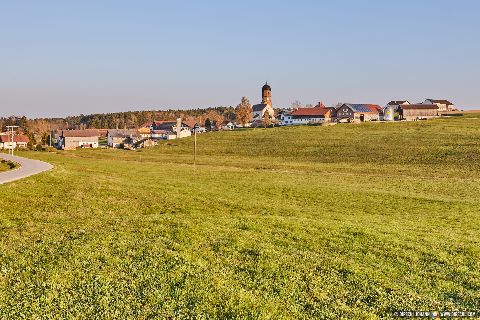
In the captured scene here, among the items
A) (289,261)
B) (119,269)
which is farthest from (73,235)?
(289,261)

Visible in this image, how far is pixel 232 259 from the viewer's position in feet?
52.2

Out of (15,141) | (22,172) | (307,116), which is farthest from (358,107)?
(22,172)

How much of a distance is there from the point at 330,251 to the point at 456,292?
5.27 metres

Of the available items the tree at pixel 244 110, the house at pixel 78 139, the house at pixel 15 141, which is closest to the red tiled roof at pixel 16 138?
the house at pixel 15 141

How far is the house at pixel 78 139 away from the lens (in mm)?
161125

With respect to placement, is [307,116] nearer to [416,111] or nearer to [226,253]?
[416,111]

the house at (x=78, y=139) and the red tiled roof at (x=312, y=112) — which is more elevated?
the red tiled roof at (x=312, y=112)

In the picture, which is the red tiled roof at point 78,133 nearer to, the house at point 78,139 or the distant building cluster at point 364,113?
the house at point 78,139

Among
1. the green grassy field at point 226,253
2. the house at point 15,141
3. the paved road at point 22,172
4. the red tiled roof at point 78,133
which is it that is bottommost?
the green grassy field at point 226,253

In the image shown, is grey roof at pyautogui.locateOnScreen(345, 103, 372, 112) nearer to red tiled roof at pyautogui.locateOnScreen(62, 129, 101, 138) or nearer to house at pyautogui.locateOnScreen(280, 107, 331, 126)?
house at pyautogui.locateOnScreen(280, 107, 331, 126)

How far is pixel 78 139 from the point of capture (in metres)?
163

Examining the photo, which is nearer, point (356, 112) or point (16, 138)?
point (16, 138)

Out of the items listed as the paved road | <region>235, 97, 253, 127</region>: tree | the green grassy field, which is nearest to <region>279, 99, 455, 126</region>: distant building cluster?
<region>235, 97, 253, 127</region>: tree

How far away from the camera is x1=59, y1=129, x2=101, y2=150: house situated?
6344 inches
